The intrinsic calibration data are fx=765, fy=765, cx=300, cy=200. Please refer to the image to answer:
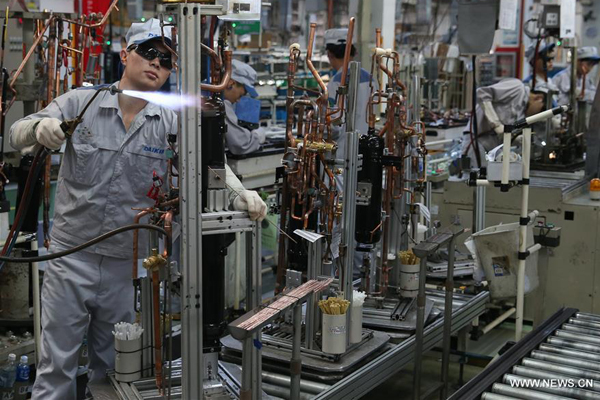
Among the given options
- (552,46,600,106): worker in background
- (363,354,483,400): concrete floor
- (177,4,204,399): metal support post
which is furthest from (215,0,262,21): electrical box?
(552,46,600,106): worker in background

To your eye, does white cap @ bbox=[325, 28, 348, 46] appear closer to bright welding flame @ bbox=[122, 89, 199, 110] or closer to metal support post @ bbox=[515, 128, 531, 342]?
metal support post @ bbox=[515, 128, 531, 342]

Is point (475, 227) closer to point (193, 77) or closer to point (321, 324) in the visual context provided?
point (321, 324)

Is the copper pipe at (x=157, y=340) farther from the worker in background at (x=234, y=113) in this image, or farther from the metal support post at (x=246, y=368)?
the worker in background at (x=234, y=113)

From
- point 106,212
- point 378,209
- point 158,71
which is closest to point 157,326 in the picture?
point 106,212

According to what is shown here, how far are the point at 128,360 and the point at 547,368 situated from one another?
169cm

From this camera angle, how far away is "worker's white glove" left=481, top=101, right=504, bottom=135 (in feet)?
19.5

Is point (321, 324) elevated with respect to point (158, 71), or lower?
lower

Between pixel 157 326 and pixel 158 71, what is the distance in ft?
3.23

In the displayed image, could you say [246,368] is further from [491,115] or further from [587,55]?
[587,55]

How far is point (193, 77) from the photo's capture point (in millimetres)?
2305

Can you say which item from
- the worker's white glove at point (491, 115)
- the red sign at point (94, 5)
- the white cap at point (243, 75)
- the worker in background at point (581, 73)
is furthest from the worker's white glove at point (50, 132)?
the worker in background at point (581, 73)

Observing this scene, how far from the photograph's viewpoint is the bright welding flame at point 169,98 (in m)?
2.30

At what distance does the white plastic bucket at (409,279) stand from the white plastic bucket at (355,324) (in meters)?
0.70

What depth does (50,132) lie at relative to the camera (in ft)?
8.76
